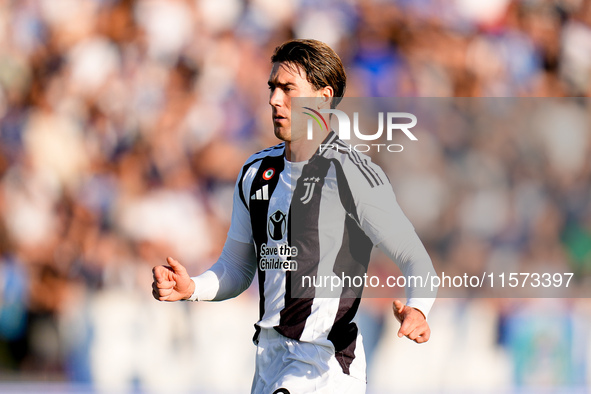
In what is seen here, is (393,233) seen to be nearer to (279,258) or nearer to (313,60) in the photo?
(279,258)

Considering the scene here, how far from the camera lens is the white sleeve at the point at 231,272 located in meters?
3.02

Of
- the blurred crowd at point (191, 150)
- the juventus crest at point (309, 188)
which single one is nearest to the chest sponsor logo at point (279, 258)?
the juventus crest at point (309, 188)

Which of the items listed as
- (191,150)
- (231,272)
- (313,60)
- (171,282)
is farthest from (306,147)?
(191,150)

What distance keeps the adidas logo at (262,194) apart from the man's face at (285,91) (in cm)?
21

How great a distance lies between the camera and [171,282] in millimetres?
2779

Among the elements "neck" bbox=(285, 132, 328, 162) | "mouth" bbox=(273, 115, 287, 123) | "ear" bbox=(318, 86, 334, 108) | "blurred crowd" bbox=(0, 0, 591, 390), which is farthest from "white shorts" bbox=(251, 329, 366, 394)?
"blurred crowd" bbox=(0, 0, 591, 390)

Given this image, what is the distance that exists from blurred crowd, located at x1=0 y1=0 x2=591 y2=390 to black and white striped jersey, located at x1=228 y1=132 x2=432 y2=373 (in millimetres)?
2309

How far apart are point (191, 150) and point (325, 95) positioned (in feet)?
9.91

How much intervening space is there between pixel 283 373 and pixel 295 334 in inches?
5.5

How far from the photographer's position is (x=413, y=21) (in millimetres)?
5969

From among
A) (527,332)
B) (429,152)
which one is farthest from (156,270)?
(527,332)

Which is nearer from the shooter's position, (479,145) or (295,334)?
(295,334)

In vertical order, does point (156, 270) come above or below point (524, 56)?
below

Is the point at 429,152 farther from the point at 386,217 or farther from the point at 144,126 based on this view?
the point at 386,217
